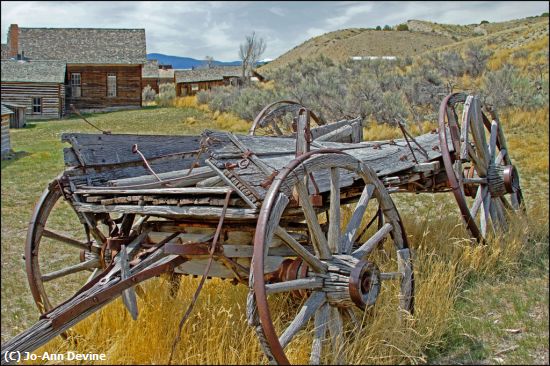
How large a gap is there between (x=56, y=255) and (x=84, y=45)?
86.0 feet

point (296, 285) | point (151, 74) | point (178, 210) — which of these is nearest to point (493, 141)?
point (296, 285)

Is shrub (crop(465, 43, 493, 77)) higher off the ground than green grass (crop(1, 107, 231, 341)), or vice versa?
shrub (crop(465, 43, 493, 77))

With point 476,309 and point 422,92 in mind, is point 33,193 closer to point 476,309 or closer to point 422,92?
point 476,309

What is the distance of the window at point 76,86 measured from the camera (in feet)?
93.1

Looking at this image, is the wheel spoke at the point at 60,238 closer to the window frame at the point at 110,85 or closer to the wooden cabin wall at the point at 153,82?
the window frame at the point at 110,85

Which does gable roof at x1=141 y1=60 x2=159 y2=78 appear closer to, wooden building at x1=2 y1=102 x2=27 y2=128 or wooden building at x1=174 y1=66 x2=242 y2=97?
wooden building at x1=174 y1=66 x2=242 y2=97

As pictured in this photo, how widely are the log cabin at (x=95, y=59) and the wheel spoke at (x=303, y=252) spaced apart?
2624 cm

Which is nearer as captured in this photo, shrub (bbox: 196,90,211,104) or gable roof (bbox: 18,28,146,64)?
shrub (bbox: 196,90,211,104)

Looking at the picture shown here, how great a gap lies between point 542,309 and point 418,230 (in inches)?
61.2

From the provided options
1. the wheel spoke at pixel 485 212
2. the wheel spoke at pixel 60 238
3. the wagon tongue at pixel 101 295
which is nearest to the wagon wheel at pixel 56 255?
the wheel spoke at pixel 60 238

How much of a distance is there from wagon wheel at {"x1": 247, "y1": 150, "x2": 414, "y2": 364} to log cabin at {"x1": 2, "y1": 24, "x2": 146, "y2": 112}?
26089 mm

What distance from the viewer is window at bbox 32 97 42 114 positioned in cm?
2593

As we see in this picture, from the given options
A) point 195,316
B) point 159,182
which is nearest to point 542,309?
point 195,316

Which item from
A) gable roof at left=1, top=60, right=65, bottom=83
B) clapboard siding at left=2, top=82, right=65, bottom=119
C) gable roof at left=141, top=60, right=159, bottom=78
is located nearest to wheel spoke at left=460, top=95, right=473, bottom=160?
clapboard siding at left=2, top=82, right=65, bottom=119
